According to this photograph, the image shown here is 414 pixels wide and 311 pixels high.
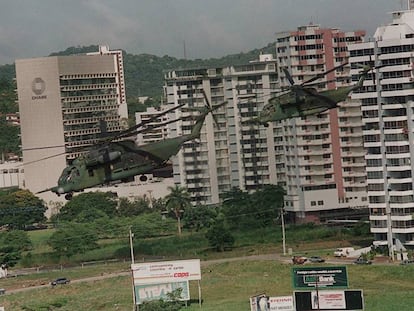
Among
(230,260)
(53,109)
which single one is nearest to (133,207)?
(53,109)

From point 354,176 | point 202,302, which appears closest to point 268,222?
point 354,176

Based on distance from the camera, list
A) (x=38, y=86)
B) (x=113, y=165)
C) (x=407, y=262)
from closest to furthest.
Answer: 1. (x=113, y=165)
2. (x=407, y=262)
3. (x=38, y=86)

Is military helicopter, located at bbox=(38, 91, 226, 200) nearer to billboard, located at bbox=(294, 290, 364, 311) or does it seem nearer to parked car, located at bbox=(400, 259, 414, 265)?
billboard, located at bbox=(294, 290, 364, 311)

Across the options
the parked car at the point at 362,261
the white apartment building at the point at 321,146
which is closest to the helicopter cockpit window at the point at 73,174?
the parked car at the point at 362,261

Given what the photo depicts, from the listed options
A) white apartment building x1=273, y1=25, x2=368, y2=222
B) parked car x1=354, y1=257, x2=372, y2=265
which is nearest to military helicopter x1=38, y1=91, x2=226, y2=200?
parked car x1=354, y1=257, x2=372, y2=265

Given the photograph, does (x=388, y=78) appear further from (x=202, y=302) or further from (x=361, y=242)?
(x=202, y=302)

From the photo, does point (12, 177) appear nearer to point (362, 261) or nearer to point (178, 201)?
point (178, 201)

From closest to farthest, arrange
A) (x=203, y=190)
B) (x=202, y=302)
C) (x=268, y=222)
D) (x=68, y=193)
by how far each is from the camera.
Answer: (x=68, y=193)
(x=202, y=302)
(x=268, y=222)
(x=203, y=190)
